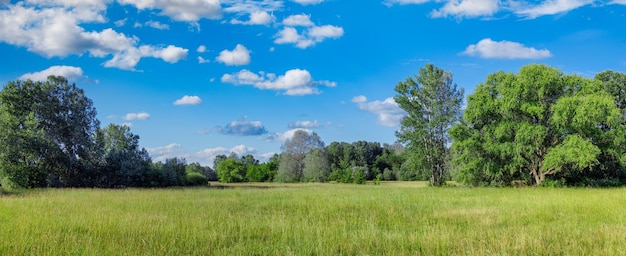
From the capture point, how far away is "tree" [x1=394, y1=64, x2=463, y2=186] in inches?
1639

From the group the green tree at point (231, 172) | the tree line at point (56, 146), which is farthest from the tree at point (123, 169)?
the green tree at point (231, 172)

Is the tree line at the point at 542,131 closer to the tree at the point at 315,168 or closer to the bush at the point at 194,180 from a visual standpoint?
the bush at the point at 194,180

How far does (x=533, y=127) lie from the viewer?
→ 2972 cm

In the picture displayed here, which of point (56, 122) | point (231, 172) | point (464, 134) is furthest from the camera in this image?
point (231, 172)

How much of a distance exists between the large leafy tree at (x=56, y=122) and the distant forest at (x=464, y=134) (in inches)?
3.2

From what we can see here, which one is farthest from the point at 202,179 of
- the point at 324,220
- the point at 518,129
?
the point at 324,220

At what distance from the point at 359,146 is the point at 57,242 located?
267ft

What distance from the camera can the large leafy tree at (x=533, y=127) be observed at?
2853 cm

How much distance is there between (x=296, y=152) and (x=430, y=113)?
123ft

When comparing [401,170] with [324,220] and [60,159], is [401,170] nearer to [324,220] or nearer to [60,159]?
[60,159]

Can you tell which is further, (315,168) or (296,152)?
(296,152)

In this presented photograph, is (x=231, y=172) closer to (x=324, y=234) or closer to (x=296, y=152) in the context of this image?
(x=296, y=152)

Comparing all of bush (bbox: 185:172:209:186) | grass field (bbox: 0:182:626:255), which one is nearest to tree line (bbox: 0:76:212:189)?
bush (bbox: 185:172:209:186)

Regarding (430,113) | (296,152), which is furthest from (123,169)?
(296,152)
